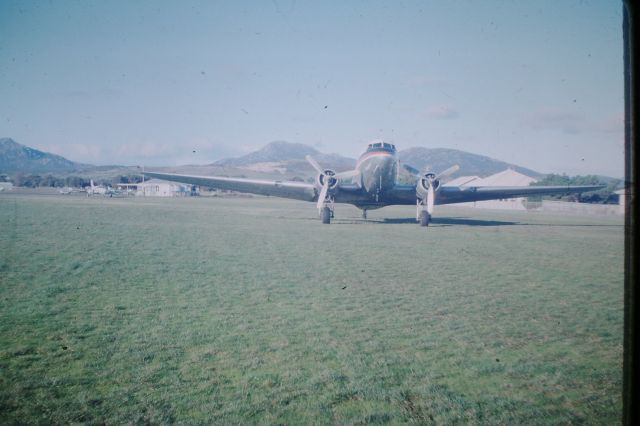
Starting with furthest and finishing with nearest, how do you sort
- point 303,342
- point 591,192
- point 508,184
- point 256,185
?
point 508,184 < point 591,192 < point 256,185 < point 303,342

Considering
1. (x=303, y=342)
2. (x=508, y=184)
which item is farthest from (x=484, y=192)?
(x=508, y=184)

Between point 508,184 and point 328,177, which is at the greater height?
point 508,184

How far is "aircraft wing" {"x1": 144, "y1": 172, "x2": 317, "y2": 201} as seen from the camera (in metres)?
25.3

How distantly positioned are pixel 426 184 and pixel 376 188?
9.56 feet

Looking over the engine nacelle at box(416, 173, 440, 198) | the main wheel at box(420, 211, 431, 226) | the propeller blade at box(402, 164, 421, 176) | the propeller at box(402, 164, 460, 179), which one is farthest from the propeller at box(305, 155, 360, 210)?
the main wheel at box(420, 211, 431, 226)

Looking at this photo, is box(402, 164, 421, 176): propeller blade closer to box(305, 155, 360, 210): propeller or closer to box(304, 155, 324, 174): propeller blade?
box(305, 155, 360, 210): propeller

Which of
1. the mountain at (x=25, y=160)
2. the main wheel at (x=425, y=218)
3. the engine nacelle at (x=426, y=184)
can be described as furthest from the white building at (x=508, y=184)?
the mountain at (x=25, y=160)

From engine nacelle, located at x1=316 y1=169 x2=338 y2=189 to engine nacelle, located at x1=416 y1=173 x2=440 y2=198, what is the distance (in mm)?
4981

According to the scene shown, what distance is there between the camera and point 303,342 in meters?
4.50

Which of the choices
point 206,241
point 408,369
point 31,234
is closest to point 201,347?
point 408,369

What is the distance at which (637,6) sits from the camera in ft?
7.77

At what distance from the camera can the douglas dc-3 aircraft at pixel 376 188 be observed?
73.6 ft

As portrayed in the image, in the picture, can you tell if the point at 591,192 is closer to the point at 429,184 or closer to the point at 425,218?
the point at 429,184

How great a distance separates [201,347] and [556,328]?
4.60 m
